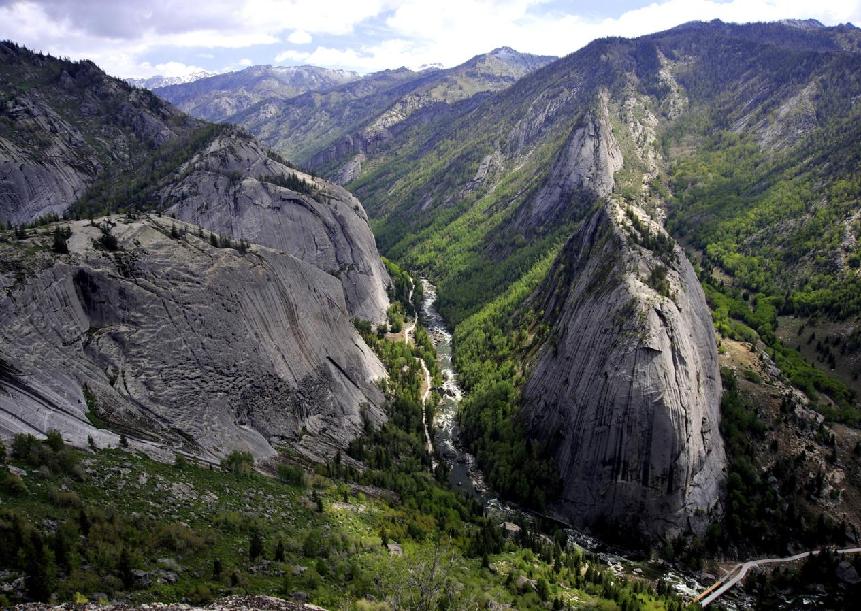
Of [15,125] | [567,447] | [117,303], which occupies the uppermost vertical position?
[15,125]

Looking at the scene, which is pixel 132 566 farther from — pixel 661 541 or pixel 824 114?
pixel 824 114

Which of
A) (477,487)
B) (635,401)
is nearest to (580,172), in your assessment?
(635,401)

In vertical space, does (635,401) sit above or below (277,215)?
below

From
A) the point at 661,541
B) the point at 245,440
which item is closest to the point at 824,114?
the point at 661,541

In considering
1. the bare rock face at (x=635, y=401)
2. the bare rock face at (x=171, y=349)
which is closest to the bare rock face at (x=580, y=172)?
the bare rock face at (x=635, y=401)

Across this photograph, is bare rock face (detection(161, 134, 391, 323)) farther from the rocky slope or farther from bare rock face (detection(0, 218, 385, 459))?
bare rock face (detection(0, 218, 385, 459))

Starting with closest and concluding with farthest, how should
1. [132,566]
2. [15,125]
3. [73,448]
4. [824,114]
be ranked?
[132,566] → [73,448] → [15,125] → [824,114]

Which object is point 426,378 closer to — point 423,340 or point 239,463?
point 423,340
